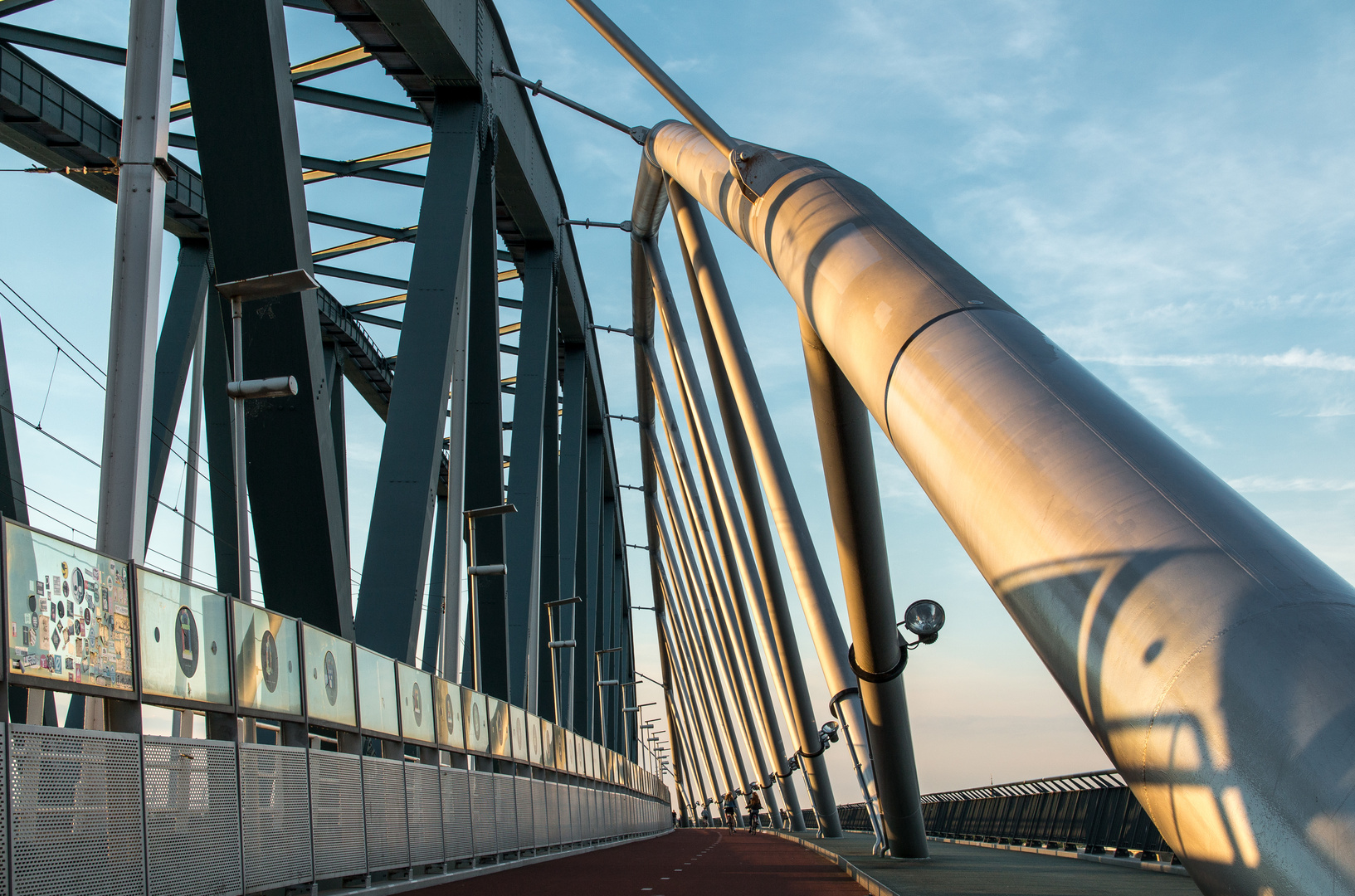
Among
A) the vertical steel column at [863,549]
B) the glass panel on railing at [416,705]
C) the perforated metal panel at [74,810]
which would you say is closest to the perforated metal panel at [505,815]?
the glass panel on railing at [416,705]

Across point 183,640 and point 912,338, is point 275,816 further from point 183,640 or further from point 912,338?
point 912,338

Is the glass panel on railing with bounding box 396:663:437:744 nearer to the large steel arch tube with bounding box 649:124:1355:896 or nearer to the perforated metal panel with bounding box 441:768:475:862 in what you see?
the perforated metal panel with bounding box 441:768:475:862

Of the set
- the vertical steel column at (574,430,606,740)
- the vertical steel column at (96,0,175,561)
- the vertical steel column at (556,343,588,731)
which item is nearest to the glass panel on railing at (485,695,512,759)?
the vertical steel column at (96,0,175,561)

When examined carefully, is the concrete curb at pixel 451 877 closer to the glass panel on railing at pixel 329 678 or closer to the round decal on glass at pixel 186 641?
the glass panel on railing at pixel 329 678

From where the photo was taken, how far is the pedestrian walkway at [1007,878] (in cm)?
1048

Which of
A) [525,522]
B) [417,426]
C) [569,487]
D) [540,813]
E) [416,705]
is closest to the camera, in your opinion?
[416,705]

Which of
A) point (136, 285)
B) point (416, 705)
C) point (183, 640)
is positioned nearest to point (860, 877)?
point (416, 705)

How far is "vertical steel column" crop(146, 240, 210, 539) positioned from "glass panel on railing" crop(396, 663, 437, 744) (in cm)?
1076

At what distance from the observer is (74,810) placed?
6.71 m

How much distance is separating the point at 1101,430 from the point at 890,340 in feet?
5.11

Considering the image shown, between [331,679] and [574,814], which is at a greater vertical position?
[331,679]

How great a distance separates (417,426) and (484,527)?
678cm

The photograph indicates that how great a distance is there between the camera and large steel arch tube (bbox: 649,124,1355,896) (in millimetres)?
3740

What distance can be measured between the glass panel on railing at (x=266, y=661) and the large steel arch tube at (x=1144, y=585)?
5902 mm
